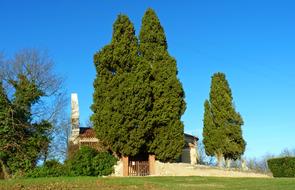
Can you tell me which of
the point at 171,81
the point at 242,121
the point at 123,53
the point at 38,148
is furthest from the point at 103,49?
the point at 242,121

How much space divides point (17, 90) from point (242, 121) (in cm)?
2037

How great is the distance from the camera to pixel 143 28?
118ft

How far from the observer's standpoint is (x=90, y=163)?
100ft

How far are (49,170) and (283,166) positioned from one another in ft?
55.4

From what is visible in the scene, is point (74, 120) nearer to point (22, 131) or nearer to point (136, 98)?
point (22, 131)

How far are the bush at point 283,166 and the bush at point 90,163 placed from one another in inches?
474

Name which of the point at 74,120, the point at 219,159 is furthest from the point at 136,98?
the point at 219,159

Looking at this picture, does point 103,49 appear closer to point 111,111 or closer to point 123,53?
point 123,53

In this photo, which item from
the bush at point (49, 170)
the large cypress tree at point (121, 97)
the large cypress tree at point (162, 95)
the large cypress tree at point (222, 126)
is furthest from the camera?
the large cypress tree at point (222, 126)

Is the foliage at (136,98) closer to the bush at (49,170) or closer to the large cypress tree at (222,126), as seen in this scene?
the bush at (49,170)

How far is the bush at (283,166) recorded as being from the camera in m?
30.7

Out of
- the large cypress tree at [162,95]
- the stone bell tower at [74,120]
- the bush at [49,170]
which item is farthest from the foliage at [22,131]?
the large cypress tree at [162,95]

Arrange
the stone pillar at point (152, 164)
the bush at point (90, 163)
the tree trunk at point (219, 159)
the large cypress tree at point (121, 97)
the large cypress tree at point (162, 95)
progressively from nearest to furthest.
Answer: the bush at point (90, 163), the large cypress tree at point (121, 97), the stone pillar at point (152, 164), the large cypress tree at point (162, 95), the tree trunk at point (219, 159)

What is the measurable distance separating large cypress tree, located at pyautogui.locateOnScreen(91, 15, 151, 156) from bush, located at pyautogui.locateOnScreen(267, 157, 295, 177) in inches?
394
